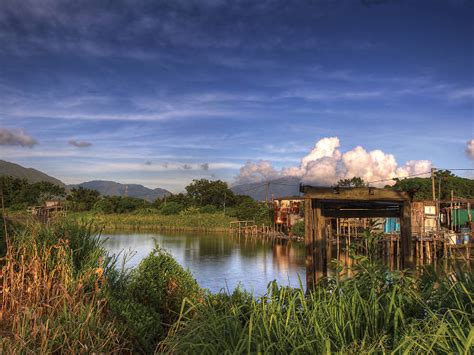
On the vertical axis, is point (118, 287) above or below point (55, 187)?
below

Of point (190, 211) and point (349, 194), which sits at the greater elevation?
point (349, 194)

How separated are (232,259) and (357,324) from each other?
3027 cm

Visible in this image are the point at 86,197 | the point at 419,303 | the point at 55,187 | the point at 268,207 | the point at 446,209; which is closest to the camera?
the point at 419,303

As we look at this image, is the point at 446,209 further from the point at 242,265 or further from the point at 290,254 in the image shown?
the point at 242,265

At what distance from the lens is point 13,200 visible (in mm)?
74438

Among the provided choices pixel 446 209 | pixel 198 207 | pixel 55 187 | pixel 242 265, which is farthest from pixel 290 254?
pixel 55 187

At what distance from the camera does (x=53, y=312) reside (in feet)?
19.6

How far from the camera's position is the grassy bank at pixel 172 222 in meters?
60.8

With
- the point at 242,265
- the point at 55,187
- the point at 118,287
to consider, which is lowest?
the point at 242,265

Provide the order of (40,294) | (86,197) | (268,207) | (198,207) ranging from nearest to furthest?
(40,294)
(268,207)
(198,207)
(86,197)

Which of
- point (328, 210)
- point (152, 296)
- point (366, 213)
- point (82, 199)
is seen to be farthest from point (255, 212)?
point (152, 296)

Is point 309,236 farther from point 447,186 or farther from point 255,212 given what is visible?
point 447,186

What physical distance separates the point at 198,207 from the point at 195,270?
1759 inches

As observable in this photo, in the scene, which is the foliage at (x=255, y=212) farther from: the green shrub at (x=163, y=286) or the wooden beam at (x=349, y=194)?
the green shrub at (x=163, y=286)
